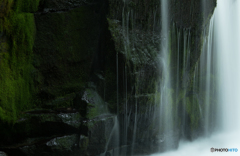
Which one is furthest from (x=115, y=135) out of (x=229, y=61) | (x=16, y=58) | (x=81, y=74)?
(x=229, y=61)

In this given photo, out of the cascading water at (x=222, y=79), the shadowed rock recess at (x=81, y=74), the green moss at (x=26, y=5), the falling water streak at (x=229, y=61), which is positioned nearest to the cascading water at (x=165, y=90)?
the shadowed rock recess at (x=81, y=74)

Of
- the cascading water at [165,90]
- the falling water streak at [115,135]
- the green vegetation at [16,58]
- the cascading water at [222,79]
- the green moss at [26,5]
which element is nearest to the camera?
the green vegetation at [16,58]

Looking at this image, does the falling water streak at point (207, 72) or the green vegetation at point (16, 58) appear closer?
the green vegetation at point (16, 58)

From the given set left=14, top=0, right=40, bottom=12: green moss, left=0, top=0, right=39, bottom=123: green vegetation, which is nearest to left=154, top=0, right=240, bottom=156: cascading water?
left=0, top=0, right=39, bottom=123: green vegetation

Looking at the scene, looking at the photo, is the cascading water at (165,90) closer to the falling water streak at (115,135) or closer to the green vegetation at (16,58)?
the falling water streak at (115,135)

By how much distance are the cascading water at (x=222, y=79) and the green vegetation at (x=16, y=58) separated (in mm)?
4910

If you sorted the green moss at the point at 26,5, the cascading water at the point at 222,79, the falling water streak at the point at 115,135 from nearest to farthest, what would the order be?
1. the green moss at the point at 26,5
2. the falling water streak at the point at 115,135
3. the cascading water at the point at 222,79

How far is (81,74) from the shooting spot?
16.8 ft

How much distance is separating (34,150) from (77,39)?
2626 millimetres

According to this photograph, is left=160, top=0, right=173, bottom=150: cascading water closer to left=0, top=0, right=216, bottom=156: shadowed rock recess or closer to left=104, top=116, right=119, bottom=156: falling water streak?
left=0, top=0, right=216, bottom=156: shadowed rock recess

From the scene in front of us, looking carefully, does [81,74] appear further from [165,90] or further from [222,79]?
[222,79]

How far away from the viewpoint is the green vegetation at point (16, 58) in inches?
158

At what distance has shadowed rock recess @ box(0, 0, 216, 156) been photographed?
14.0 feet

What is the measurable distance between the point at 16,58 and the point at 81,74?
1483 millimetres
